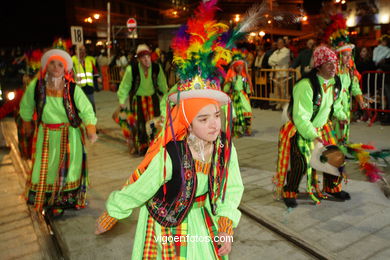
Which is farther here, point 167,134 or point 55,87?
point 55,87

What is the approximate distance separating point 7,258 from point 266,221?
2.62m

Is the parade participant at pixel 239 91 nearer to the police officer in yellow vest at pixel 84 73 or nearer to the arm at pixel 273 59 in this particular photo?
the police officer in yellow vest at pixel 84 73

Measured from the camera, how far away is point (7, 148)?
8.53 metres

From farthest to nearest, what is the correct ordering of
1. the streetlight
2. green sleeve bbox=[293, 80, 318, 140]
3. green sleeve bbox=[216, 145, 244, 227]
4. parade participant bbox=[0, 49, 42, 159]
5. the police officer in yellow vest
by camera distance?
the streetlight
the police officer in yellow vest
parade participant bbox=[0, 49, 42, 159]
green sleeve bbox=[293, 80, 318, 140]
green sleeve bbox=[216, 145, 244, 227]

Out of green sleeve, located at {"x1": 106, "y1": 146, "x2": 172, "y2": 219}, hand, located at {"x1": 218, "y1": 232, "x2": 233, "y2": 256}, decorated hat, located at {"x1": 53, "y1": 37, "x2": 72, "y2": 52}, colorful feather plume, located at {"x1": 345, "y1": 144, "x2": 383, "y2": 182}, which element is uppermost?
decorated hat, located at {"x1": 53, "y1": 37, "x2": 72, "y2": 52}

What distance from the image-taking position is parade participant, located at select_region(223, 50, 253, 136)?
8.19m

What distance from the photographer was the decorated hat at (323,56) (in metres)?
3.98

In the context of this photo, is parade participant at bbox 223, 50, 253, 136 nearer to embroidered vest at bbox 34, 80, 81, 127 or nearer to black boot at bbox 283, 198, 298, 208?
black boot at bbox 283, 198, 298, 208

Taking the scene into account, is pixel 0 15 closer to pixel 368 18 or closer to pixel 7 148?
pixel 7 148

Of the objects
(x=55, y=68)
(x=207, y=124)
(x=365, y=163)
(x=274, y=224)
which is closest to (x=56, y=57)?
(x=55, y=68)

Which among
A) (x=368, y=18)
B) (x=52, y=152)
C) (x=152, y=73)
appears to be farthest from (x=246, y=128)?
(x=368, y=18)

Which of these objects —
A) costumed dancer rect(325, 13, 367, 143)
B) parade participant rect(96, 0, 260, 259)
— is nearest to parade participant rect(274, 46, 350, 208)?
costumed dancer rect(325, 13, 367, 143)

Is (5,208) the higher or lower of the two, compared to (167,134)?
lower

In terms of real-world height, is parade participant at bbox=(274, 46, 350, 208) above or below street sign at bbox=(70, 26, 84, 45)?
below
